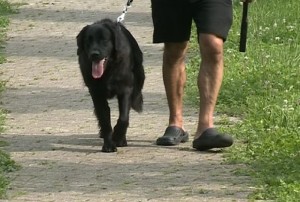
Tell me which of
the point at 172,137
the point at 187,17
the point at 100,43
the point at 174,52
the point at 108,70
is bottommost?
the point at 172,137

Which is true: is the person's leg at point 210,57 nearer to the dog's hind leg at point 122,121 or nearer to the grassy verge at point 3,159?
the dog's hind leg at point 122,121

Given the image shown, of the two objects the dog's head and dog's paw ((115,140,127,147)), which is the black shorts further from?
dog's paw ((115,140,127,147))

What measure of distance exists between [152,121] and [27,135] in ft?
4.23

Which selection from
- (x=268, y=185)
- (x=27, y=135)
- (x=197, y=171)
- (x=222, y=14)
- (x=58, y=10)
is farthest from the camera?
(x=58, y=10)

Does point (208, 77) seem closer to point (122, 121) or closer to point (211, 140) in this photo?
point (211, 140)

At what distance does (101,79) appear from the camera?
966 cm

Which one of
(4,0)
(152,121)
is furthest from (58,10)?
(152,121)

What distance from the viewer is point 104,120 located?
9.74 m

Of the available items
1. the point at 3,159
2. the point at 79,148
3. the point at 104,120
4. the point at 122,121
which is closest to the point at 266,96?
the point at 122,121

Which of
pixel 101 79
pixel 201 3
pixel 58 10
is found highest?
pixel 201 3

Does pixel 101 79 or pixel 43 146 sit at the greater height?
pixel 101 79

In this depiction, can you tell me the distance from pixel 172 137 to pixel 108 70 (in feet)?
2.64

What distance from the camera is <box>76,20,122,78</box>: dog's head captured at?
9.55m

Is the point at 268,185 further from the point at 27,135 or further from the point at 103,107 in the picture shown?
the point at 27,135
